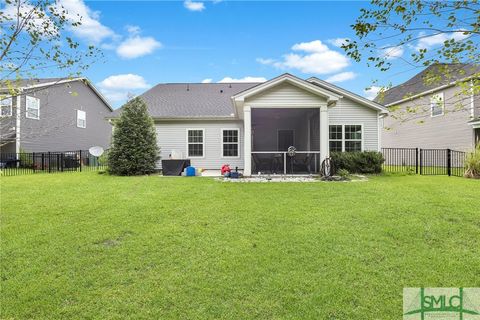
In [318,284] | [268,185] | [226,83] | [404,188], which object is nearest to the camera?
[318,284]

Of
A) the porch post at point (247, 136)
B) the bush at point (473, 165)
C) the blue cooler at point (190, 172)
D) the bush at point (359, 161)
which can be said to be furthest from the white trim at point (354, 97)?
the blue cooler at point (190, 172)

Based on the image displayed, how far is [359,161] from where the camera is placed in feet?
42.0

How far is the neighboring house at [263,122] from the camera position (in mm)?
11531

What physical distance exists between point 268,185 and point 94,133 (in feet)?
70.3

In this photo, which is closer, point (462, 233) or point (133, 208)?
point (462, 233)

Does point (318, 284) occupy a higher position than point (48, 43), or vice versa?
point (48, 43)

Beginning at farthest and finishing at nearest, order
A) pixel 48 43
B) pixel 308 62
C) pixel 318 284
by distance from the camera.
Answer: pixel 308 62
pixel 48 43
pixel 318 284

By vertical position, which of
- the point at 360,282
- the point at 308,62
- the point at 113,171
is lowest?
the point at 360,282

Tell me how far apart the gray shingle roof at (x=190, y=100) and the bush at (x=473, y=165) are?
429 inches

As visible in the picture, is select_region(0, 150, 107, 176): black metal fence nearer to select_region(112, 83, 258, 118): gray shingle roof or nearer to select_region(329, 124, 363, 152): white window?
select_region(112, 83, 258, 118): gray shingle roof

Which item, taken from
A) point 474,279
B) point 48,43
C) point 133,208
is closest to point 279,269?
point 474,279

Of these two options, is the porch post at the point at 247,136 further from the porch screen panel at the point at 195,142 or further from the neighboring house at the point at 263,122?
the porch screen panel at the point at 195,142

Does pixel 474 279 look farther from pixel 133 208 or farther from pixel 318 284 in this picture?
pixel 133 208

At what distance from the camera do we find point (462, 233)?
4.76 metres
